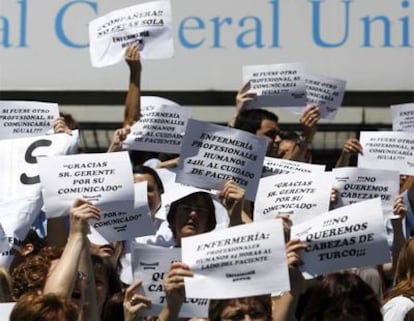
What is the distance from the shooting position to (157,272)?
7.17 meters

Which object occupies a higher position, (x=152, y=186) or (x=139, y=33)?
(x=139, y=33)

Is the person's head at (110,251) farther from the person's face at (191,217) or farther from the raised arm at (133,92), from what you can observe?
the raised arm at (133,92)

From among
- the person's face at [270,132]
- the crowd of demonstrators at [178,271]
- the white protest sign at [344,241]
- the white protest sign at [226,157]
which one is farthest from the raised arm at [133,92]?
the white protest sign at [344,241]

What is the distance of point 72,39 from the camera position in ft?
39.8

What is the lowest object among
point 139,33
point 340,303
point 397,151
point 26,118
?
point 340,303

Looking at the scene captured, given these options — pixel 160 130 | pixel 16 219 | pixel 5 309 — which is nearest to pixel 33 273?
pixel 5 309

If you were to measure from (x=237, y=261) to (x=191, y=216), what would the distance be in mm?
1516

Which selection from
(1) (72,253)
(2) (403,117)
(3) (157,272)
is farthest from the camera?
(2) (403,117)

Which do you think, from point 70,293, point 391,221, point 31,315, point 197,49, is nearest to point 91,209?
point 70,293

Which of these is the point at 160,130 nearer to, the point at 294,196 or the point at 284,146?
the point at 284,146

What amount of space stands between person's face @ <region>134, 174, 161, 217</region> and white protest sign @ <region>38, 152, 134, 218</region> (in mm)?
859

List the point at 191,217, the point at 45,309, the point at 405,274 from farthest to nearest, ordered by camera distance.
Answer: the point at 191,217 < the point at 405,274 < the point at 45,309

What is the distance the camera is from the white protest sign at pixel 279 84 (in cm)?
897

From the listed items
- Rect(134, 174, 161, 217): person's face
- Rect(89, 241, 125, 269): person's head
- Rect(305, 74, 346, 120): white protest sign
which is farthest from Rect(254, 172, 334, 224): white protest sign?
Rect(305, 74, 346, 120): white protest sign
